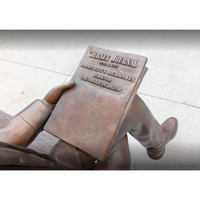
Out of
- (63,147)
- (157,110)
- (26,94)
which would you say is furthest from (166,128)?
(26,94)

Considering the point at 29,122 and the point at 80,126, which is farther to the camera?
the point at 29,122

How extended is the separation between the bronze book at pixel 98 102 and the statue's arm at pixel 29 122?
8 centimetres

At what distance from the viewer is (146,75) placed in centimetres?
205

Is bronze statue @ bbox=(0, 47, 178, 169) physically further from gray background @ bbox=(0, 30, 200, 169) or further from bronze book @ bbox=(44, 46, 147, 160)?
gray background @ bbox=(0, 30, 200, 169)

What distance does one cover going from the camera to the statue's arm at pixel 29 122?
0.97m

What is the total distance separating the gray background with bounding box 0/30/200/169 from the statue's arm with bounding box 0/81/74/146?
0.94 metres

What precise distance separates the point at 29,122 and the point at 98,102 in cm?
42

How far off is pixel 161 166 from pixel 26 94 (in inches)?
69.3

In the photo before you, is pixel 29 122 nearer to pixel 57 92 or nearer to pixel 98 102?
pixel 57 92

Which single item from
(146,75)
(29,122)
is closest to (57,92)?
(29,122)

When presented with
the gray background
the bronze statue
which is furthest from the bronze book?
the gray background

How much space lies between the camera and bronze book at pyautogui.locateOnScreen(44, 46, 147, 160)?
842 mm

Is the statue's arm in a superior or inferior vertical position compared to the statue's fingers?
inferior

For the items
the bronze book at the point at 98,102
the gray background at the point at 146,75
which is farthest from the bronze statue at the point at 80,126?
the gray background at the point at 146,75
